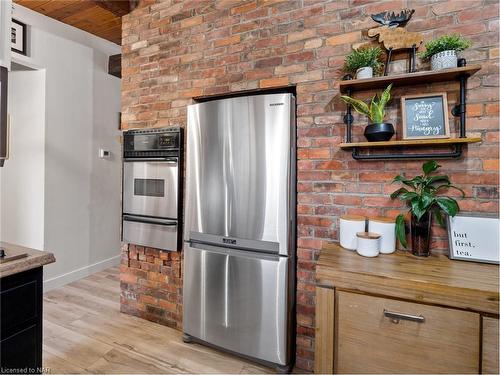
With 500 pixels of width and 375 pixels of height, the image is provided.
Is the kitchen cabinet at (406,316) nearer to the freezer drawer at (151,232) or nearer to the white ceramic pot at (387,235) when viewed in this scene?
the white ceramic pot at (387,235)

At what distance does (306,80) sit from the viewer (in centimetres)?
182

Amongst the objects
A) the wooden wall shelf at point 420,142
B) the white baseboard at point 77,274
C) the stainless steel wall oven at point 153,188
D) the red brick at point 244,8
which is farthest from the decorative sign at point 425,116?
the white baseboard at point 77,274

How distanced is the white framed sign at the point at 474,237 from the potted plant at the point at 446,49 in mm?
781

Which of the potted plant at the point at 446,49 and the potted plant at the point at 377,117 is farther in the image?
the potted plant at the point at 377,117

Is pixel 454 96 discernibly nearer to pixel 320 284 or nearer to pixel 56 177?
pixel 320 284

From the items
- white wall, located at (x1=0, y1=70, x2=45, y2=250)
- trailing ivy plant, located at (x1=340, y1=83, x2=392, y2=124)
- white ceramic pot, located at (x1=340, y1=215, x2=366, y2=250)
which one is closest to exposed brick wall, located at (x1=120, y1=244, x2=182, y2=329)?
white wall, located at (x1=0, y1=70, x2=45, y2=250)

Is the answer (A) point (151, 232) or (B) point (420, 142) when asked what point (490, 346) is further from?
(A) point (151, 232)

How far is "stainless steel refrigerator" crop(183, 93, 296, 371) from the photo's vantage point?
5.72ft

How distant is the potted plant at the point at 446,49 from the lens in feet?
4.63

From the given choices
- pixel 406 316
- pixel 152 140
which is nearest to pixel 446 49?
pixel 406 316

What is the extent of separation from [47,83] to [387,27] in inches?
126

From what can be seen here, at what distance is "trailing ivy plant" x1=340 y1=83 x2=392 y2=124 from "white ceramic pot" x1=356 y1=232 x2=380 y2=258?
0.64 m

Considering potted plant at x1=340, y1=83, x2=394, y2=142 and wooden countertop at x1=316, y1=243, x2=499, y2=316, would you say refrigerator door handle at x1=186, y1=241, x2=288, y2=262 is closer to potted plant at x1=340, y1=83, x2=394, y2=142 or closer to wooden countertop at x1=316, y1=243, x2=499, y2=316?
wooden countertop at x1=316, y1=243, x2=499, y2=316

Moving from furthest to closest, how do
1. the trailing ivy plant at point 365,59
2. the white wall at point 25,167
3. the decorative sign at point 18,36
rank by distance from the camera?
A: the white wall at point 25,167 < the decorative sign at point 18,36 < the trailing ivy plant at point 365,59
